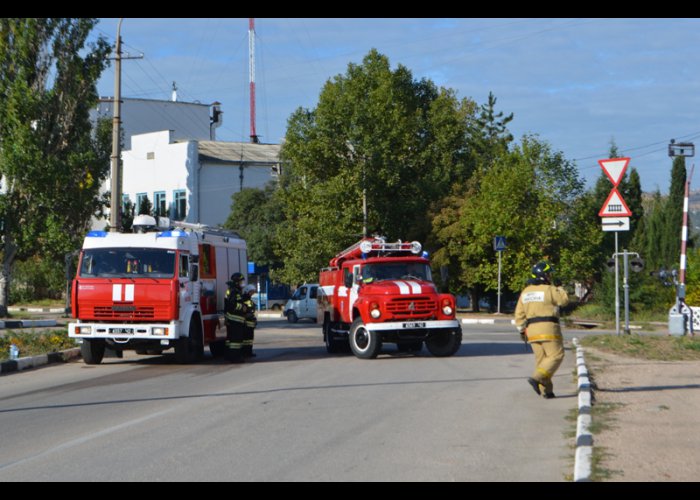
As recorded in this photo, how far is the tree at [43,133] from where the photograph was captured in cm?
3853

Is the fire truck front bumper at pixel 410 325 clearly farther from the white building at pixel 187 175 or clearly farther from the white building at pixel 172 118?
the white building at pixel 172 118

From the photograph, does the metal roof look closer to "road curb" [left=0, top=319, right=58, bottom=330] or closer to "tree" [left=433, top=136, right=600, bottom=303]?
"tree" [left=433, top=136, right=600, bottom=303]

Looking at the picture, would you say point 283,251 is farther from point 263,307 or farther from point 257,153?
point 257,153

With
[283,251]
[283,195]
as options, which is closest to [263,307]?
[283,251]

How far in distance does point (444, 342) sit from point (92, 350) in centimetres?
763

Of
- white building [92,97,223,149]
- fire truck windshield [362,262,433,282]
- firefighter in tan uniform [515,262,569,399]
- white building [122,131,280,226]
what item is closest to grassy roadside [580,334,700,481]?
firefighter in tan uniform [515,262,569,399]

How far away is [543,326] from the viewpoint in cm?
1280

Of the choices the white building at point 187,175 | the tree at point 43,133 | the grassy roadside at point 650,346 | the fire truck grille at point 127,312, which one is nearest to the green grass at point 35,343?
the fire truck grille at point 127,312

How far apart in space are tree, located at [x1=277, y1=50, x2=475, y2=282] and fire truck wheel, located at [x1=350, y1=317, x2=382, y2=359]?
2572cm

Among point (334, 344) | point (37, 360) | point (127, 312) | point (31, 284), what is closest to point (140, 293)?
point (127, 312)

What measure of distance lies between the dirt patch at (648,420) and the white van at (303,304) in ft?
79.8

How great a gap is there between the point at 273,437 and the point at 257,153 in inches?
2441

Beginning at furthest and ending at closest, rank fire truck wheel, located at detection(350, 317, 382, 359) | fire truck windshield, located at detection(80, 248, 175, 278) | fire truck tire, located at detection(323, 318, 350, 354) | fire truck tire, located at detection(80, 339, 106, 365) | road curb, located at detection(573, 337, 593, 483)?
fire truck tire, located at detection(323, 318, 350, 354) < fire truck wheel, located at detection(350, 317, 382, 359) < fire truck tire, located at detection(80, 339, 106, 365) < fire truck windshield, located at detection(80, 248, 175, 278) < road curb, located at detection(573, 337, 593, 483)

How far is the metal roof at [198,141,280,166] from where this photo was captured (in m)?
65.4
